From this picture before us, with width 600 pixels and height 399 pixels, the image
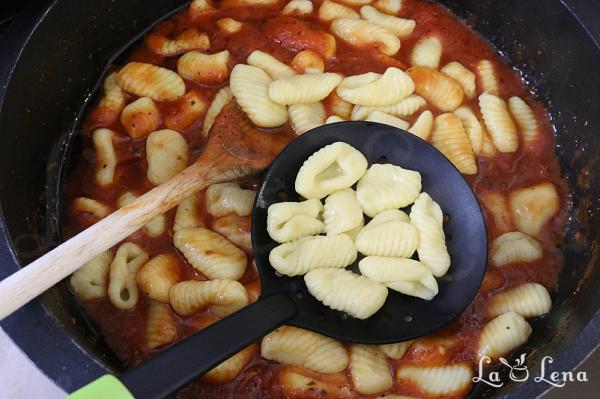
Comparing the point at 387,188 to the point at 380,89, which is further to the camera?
the point at 380,89

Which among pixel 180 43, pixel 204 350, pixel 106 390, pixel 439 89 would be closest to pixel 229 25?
pixel 180 43

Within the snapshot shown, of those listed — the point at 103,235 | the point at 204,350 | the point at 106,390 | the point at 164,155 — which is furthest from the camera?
the point at 164,155

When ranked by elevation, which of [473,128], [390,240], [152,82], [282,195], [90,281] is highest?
[473,128]

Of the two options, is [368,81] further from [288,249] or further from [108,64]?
[108,64]

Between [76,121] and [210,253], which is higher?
[210,253]

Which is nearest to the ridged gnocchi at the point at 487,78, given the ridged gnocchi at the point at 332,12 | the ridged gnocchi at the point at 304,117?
the ridged gnocchi at the point at 332,12

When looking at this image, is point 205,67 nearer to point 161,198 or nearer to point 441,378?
point 161,198

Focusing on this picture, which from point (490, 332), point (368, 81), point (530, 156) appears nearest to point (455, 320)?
point (490, 332)
